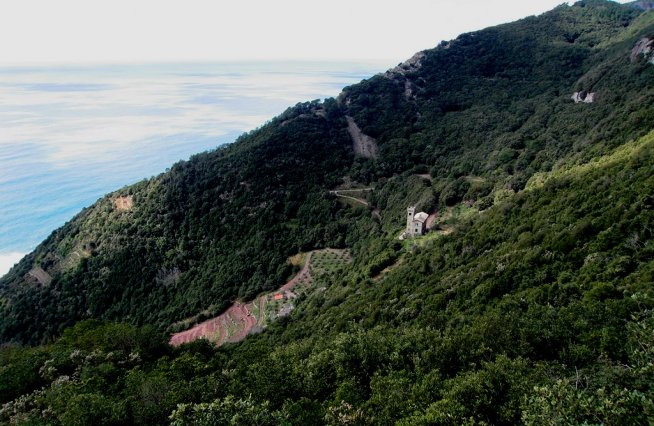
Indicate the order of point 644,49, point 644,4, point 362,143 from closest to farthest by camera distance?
point 644,49 → point 362,143 → point 644,4

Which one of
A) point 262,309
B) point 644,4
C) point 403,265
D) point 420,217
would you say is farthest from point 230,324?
point 644,4

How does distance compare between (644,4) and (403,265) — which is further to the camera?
(644,4)

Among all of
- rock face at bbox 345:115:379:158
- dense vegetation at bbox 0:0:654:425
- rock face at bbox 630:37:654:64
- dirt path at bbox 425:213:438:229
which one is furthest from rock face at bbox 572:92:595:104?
rock face at bbox 345:115:379:158

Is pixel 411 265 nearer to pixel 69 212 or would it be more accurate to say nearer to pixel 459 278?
pixel 459 278

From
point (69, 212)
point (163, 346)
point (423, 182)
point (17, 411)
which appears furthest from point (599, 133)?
point (69, 212)

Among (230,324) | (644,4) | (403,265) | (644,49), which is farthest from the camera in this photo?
(644,4)

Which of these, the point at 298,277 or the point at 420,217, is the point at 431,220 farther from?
the point at 298,277

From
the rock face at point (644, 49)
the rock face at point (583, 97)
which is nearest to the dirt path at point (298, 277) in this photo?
the rock face at point (583, 97)

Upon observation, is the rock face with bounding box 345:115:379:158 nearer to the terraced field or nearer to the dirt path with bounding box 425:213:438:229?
the terraced field
